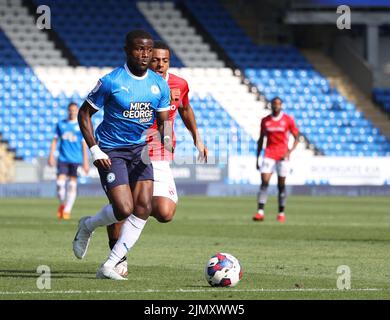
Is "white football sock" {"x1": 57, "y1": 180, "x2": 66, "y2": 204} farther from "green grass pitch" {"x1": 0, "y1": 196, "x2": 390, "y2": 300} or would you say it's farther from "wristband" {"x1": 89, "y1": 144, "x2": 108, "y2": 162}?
"wristband" {"x1": 89, "y1": 144, "x2": 108, "y2": 162}

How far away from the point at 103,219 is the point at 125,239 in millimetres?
337

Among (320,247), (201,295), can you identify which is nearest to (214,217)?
(320,247)

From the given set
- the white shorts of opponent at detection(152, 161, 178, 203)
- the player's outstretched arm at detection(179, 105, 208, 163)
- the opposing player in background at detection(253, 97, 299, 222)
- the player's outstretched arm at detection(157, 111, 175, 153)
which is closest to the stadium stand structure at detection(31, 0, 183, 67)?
the opposing player in background at detection(253, 97, 299, 222)

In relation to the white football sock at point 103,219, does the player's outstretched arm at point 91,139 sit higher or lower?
higher

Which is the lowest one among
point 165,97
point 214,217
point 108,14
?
point 214,217

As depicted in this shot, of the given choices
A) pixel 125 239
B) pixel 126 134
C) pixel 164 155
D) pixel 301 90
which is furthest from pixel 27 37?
pixel 125 239

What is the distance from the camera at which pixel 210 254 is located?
1436 cm

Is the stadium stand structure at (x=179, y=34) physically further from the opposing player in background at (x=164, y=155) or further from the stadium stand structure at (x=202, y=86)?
the opposing player in background at (x=164, y=155)

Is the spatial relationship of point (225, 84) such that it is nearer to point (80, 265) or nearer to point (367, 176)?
point (367, 176)

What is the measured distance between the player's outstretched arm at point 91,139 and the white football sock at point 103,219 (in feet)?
1.79

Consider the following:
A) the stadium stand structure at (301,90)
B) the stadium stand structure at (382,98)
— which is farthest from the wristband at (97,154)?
the stadium stand structure at (382,98)

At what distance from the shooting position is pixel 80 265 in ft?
41.5

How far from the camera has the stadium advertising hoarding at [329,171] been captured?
1411 inches

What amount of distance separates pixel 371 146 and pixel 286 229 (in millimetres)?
21227
